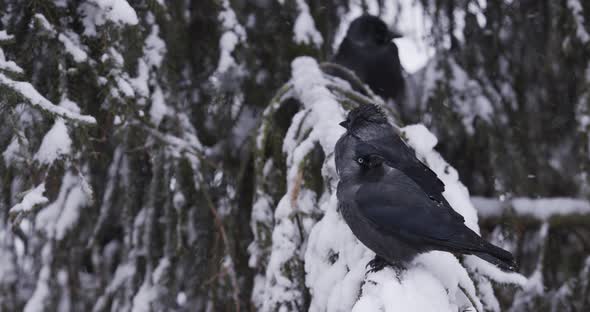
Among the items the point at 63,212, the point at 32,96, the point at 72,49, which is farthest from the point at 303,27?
the point at 32,96

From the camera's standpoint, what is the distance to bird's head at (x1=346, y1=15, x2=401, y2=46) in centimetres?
377

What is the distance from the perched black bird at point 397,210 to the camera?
1595 mm

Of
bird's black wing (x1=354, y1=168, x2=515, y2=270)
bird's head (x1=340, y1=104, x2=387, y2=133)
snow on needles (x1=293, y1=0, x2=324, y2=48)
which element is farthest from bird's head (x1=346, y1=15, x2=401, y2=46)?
bird's black wing (x1=354, y1=168, x2=515, y2=270)

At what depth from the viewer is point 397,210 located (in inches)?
66.2

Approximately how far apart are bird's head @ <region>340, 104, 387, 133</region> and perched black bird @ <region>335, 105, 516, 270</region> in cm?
9

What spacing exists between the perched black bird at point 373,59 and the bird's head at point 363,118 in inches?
72.1

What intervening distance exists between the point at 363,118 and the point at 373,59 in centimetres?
196

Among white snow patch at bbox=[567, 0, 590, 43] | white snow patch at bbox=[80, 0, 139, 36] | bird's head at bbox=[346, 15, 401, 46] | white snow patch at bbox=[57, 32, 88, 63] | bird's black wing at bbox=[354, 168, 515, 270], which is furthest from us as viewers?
bird's head at bbox=[346, 15, 401, 46]

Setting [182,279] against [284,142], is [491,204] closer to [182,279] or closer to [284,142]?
[284,142]

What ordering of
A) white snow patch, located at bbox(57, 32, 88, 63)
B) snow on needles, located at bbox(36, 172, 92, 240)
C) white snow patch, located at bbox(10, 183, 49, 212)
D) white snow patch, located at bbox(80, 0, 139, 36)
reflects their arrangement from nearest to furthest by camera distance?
white snow patch, located at bbox(10, 183, 49, 212), white snow patch, located at bbox(80, 0, 139, 36), white snow patch, located at bbox(57, 32, 88, 63), snow on needles, located at bbox(36, 172, 92, 240)

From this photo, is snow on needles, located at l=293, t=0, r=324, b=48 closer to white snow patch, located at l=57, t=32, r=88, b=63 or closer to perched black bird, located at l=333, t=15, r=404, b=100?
perched black bird, located at l=333, t=15, r=404, b=100

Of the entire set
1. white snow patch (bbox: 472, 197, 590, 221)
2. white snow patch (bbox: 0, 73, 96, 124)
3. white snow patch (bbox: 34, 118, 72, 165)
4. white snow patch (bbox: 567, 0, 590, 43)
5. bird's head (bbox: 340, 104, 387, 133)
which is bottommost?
white snow patch (bbox: 472, 197, 590, 221)

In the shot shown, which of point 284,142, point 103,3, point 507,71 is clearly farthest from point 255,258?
point 507,71

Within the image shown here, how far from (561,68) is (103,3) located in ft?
7.96
